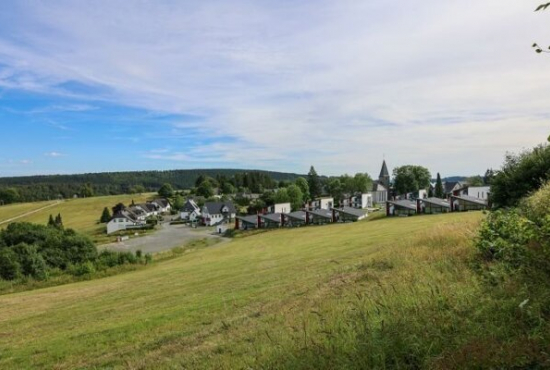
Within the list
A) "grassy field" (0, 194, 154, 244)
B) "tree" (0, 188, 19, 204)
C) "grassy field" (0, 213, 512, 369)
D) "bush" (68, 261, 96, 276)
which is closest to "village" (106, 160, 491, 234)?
"grassy field" (0, 194, 154, 244)

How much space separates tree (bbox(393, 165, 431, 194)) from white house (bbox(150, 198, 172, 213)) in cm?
8249

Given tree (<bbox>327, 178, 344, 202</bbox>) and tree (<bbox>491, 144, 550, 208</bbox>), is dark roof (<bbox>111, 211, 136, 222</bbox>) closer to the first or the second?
tree (<bbox>327, 178, 344, 202</bbox>)

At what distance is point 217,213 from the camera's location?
353 ft

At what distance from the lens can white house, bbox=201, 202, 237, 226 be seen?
346 feet

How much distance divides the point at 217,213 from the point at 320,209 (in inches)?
1479

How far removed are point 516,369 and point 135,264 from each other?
39992 mm

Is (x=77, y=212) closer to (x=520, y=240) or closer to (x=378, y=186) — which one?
(x=378, y=186)

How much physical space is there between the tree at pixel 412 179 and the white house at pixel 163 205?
271ft

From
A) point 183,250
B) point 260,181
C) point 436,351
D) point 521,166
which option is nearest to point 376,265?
point 436,351

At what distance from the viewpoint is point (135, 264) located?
39.5 m

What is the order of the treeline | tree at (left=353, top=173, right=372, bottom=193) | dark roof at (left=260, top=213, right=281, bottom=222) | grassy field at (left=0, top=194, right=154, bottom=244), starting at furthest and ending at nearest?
1. tree at (left=353, top=173, right=372, bottom=193)
2. grassy field at (left=0, top=194, right=154, bottom=244)
3. dark roof at (left=260, top=213, right=281, bottom=222)
4. the treeline

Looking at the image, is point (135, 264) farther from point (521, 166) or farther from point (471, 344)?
point (471, 344)

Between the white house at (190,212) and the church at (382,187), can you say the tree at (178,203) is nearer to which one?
the white house at (190,212)

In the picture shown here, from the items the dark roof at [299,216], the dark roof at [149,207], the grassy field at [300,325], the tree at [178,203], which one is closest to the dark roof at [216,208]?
the dark roof at [299,216]
